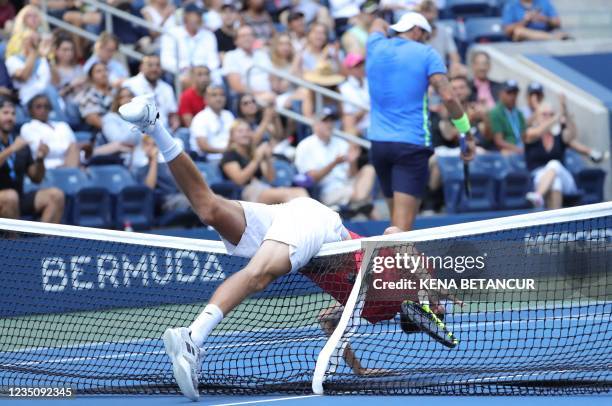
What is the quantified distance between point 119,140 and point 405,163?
381 centimetres

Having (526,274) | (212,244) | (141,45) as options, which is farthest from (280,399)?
(141,45)

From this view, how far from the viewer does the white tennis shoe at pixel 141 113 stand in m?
6.16

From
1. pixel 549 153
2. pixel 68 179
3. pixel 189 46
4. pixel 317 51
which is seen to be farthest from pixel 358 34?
pixel 68 179

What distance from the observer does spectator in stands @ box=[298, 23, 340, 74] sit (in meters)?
14.9

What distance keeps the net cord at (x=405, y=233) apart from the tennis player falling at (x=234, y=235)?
177 mm

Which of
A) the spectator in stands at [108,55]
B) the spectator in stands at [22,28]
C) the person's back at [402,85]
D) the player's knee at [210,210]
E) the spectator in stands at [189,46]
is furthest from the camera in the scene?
the spectator in stands at [189,46]

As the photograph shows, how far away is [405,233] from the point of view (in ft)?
21.3

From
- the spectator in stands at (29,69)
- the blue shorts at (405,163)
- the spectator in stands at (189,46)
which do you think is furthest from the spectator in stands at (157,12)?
the blue shorts at (405,163)

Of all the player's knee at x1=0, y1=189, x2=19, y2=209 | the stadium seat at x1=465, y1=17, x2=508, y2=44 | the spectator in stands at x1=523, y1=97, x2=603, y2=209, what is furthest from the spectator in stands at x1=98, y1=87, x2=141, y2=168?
the stadium seat at x1=465, y1=17, x2=508, y2=44

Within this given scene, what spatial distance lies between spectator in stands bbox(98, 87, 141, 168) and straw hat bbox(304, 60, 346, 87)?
2993 millimetres

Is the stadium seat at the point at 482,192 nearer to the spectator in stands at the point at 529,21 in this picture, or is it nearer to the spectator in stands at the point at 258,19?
the spectator in stands at the point at 258,19

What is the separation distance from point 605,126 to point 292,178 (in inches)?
178

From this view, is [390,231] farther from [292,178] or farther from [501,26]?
[501,26]

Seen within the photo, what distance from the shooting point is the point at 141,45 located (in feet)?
47.0
